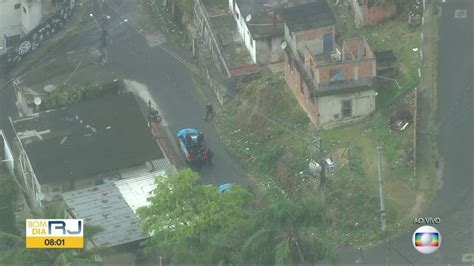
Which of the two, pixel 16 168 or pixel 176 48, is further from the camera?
pixel 176 48

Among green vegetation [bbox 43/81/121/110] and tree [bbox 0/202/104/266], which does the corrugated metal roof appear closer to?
tree [bbox 0/202/104/266]

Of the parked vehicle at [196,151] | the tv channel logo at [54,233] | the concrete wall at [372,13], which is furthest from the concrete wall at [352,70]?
the tv channel logo at [54,233]

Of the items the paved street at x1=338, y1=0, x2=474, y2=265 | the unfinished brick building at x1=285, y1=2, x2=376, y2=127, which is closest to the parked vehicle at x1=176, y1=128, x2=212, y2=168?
the unfinished brick building at x1=285, y1=2, x2=376, y2=127

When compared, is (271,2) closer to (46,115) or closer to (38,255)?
(46,115)

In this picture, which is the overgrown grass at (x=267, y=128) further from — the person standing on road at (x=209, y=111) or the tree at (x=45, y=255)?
the tree at (x=45, y=255)

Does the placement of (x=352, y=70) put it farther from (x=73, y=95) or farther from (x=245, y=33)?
(x=73, y=95)

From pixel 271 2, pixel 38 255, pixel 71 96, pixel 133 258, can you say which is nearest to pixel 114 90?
pixel 71 96

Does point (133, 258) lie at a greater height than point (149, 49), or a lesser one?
lesser
